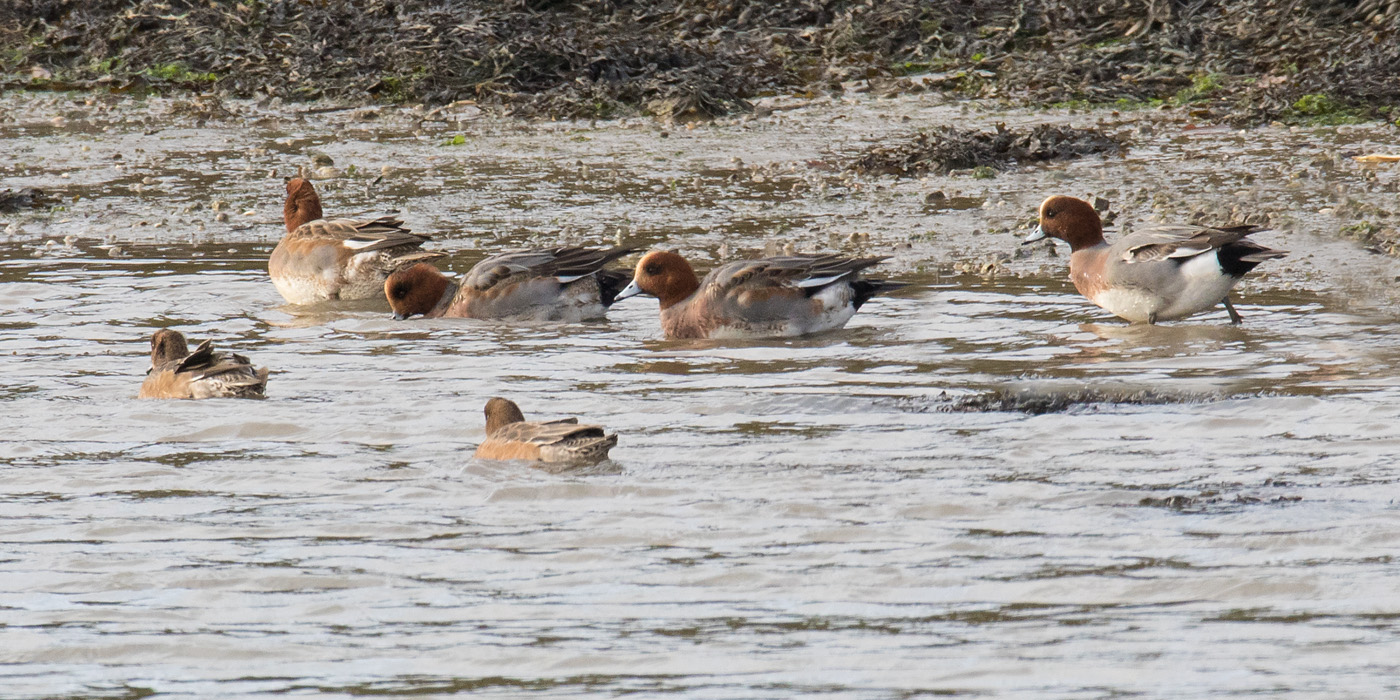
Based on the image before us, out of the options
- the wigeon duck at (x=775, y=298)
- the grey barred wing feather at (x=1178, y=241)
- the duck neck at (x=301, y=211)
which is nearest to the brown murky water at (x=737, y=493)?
the wigeon duck at (x=775, y=298)

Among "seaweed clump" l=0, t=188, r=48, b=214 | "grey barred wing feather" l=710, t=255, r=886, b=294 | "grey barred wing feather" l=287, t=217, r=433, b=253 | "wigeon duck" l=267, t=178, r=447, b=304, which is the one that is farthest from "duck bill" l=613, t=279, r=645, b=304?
"seaweed clump" l=0, t=188, r=48, b=214

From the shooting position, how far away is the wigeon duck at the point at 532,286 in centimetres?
1048

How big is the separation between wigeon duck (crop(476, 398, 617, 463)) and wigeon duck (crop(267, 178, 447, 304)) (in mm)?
4728

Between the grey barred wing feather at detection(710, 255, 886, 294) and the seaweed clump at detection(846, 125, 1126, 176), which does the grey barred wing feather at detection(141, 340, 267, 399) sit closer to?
the grey barred wing feather at detection(710, 255, 886, 294)

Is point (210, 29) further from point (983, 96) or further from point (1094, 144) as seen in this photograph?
point (1094, 144)

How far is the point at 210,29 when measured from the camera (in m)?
19.9

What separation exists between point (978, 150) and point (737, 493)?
8548 mm

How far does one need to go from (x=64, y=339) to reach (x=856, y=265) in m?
4.39

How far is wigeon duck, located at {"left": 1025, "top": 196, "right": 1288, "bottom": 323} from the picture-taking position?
924 centimetres

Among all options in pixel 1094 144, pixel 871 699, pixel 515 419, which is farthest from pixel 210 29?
pixel 871 699

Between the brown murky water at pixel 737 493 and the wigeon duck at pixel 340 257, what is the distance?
21 centimetres

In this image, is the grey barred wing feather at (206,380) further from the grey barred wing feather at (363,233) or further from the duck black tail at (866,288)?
the duck black tail at (866,288)

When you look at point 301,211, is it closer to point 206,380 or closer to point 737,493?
point 206,380

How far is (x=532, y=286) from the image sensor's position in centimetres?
1045
